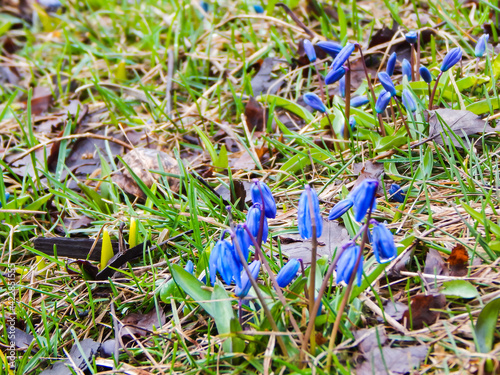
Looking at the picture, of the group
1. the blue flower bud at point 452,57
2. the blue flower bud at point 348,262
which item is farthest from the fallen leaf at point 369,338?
the blue flower bud at point 452,57

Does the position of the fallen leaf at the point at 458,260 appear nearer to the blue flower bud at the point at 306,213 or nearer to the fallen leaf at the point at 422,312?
the fallen leaf at the point at 422,312

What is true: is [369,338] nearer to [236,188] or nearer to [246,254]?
[246,254]

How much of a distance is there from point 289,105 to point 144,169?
3.50ft

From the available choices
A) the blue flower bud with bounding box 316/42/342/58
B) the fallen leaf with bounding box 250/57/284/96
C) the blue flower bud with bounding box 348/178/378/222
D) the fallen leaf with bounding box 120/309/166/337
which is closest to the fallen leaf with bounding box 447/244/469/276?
the blue flower bud with bounding box 348/178/378/222

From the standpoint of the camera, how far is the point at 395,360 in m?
1.44

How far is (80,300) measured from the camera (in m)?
2.06

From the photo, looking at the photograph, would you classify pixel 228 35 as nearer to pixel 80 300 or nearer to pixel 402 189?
pixel 402 189

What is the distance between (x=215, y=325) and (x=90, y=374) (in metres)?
0.53

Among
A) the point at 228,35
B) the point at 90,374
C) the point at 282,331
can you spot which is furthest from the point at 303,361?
the point at 228,35

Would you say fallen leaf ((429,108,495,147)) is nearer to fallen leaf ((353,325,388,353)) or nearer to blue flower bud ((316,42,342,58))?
blue flower bud ((316,42,342,58))

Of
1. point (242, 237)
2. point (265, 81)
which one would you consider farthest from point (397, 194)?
point (265, 81)

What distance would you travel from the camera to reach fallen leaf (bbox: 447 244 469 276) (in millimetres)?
1695

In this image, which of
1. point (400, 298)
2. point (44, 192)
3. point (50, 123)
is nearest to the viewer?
point (400, 298)

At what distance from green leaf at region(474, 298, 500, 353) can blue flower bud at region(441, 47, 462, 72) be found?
55.1 inches
